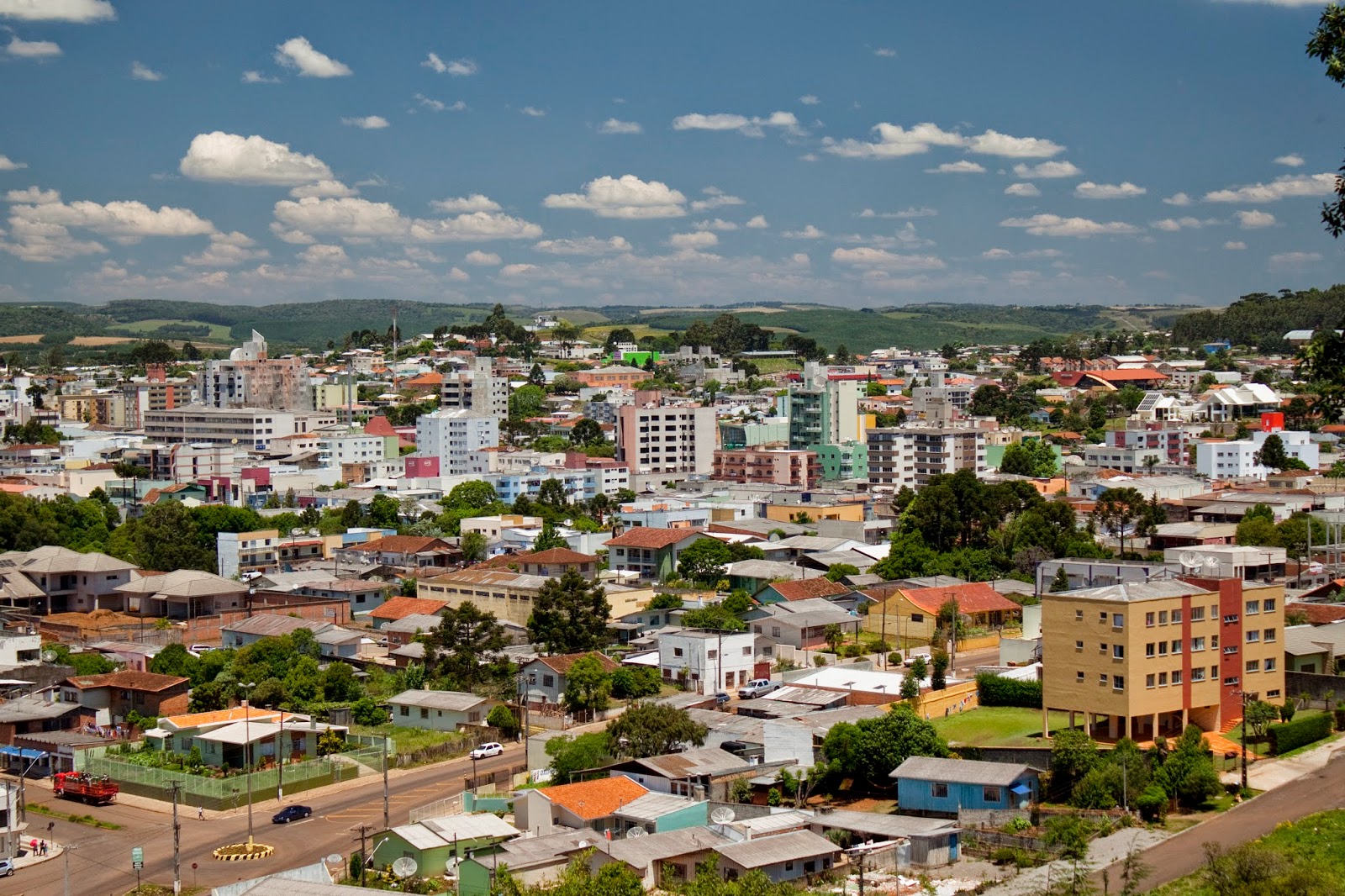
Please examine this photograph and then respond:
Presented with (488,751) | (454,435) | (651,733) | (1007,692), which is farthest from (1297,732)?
(454,435)

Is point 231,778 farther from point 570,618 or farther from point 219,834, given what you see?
point 570,618

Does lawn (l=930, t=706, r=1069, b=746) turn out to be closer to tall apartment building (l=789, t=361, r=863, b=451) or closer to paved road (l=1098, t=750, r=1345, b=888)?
paved road (l=1098, t=750, r=1345, b=888)

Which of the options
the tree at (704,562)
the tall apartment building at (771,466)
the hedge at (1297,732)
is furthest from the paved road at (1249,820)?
the tall apartment building at (771,466)

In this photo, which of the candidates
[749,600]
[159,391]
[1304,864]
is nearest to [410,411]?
[159,391]

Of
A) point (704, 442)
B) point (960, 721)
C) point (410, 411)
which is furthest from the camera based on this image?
point (410, 411)

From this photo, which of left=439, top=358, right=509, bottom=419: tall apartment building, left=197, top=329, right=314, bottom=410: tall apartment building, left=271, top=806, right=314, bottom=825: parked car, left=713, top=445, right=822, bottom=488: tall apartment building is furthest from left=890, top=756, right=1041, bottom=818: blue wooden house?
left=197, top=329, right=314, bottom=410: tall apartment building

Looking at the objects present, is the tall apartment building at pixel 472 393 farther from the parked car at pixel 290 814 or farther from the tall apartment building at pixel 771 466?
the parked car at pixel 290 814

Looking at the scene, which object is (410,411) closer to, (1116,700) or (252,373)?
(252,373)
